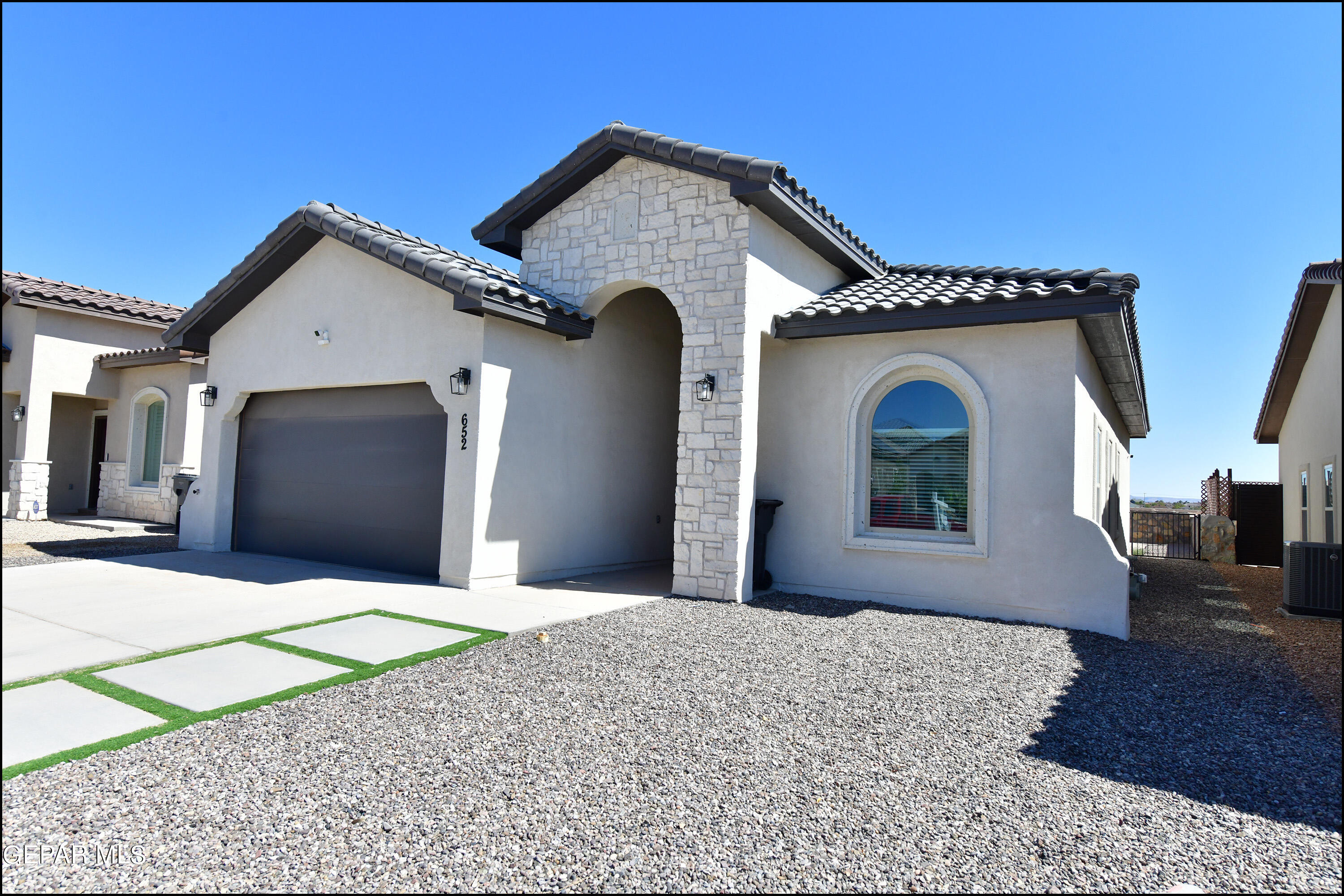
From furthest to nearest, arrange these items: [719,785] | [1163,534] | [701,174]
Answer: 1. [1163,534]
2. [701,174]
3. [719,785]

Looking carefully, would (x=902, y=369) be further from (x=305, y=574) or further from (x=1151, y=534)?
(x=1151, y=534)

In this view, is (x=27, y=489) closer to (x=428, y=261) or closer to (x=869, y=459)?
(x=428, y=261)

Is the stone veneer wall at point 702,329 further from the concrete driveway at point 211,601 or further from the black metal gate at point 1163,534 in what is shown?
the black metal gate at point 1163,534

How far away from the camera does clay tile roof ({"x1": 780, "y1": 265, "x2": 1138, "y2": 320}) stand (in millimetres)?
7691

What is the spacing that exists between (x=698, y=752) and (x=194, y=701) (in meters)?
3.09

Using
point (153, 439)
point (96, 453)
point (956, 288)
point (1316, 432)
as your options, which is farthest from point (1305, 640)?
point (96, 453)

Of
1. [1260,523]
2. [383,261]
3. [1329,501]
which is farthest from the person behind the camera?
[1260,523]

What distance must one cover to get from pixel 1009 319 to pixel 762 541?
370 cm

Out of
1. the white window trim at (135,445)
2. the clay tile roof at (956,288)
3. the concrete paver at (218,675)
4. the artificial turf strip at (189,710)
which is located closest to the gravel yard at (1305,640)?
the clay tile roof at (956,288)

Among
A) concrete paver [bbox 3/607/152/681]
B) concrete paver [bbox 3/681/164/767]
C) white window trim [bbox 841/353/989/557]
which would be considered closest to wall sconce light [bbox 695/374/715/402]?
white window trim [bbox 841/353/989/557]

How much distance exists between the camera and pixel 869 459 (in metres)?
8.91

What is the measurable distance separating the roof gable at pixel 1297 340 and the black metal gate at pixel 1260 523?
6.35ft

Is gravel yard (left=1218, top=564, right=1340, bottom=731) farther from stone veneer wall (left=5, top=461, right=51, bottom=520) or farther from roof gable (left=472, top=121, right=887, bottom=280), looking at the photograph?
stone veneer wall (left=5, top=461, right=51, bottom=520)

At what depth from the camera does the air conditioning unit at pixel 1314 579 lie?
849 cm
